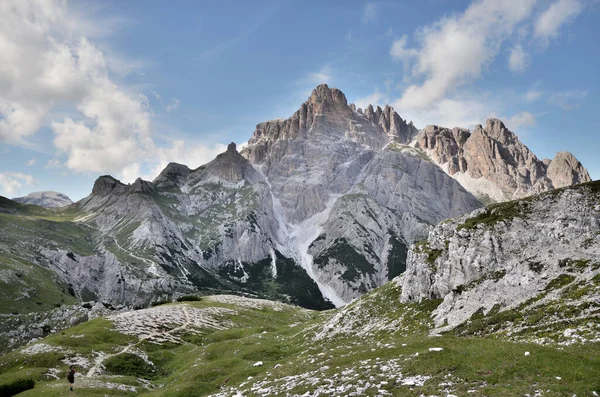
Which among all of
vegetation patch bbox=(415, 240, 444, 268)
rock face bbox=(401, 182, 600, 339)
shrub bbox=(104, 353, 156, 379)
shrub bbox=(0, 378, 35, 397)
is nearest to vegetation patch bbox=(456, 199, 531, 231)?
rock face bbox=(401, 182, 600, 339)

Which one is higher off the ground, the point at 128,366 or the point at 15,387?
the point at 15,387

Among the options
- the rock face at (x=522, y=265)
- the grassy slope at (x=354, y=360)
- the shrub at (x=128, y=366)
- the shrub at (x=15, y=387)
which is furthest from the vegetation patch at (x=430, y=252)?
the shrub at (x=15, y=387)

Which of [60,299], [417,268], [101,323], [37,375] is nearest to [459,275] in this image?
[417,268]

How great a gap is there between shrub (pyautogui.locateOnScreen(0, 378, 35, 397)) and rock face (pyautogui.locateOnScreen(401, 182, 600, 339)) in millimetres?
51327

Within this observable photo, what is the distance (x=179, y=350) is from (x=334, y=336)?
3367cm

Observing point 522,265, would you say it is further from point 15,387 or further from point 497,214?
point 15,387

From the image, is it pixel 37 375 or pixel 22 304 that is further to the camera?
pixel 22 304

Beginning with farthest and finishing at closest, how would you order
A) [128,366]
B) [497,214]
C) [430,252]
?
1. [430,252]
2. [128,366]
3. [497,214]

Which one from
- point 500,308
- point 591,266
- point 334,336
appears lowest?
point 334,336

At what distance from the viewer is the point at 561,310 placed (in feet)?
112

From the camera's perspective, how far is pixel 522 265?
150ft

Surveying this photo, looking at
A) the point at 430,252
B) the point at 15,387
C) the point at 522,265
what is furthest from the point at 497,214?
the point at 15,387

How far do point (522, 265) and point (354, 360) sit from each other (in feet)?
91.5

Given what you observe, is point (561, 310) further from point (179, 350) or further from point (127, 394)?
point (179, 350)
